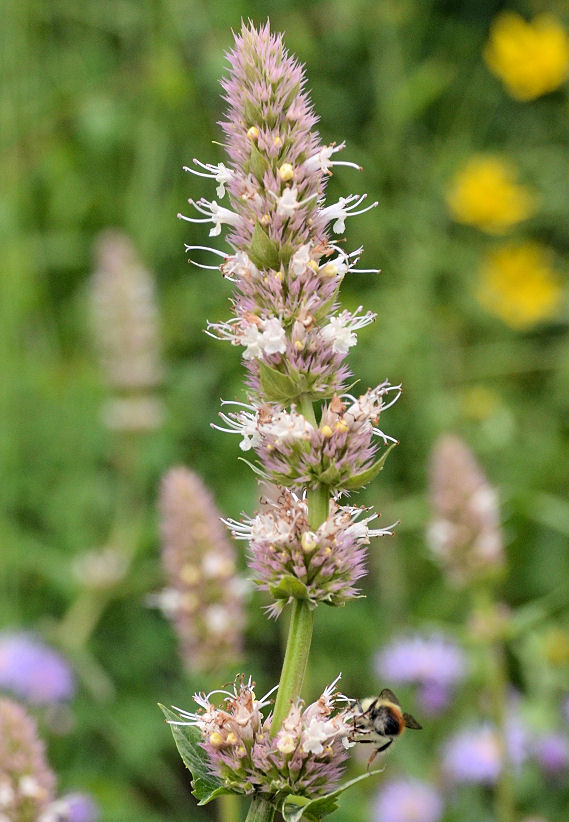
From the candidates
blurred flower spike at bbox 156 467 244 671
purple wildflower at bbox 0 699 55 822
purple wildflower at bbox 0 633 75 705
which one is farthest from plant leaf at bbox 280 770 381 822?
purple wildflower at bbox 0 633 75 705

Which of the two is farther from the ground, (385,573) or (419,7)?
(419,7)

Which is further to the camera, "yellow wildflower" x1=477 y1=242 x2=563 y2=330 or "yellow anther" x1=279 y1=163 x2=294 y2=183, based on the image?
"yellow wildflower" x1=477 y1=242 x2=563 y2=330

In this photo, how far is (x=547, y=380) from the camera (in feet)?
14.7

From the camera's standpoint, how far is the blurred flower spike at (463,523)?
2.62m

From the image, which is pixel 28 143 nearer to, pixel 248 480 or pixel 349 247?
pixel 349 247

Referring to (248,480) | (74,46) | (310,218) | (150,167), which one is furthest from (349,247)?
(310,218)

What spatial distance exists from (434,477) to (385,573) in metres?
1.33

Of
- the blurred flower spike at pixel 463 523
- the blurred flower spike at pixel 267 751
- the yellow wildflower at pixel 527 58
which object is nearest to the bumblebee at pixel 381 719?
the blurred flower spike at pixel 267 751

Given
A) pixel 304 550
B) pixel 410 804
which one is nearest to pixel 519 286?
pixel 410 804

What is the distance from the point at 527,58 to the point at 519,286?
3.18ft

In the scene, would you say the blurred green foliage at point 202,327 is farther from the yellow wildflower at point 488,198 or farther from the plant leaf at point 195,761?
the plant leaf at point 195,761

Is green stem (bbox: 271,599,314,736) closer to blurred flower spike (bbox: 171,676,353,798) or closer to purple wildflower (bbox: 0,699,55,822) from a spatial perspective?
blurred flower spike (bbox: 171,676,353,798)

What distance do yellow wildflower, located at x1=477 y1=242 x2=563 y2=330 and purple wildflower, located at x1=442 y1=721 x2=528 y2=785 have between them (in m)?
2.04

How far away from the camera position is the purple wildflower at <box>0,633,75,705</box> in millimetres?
2904
